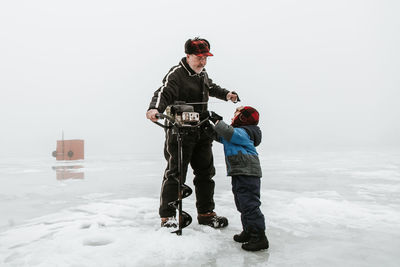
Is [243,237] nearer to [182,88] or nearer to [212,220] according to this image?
[212,220]

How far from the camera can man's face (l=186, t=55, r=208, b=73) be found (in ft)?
8.48

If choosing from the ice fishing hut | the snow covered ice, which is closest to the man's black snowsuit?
the snow covered ice

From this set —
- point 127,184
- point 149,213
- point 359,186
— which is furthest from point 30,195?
point 359,186

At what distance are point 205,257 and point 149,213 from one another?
4.36 ft

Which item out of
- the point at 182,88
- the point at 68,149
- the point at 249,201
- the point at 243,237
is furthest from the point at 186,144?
the point at 68,149

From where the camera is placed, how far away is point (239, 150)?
2199 mm

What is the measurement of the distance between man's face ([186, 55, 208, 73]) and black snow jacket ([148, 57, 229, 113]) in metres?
0.04

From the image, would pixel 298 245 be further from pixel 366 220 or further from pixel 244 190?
pixel 366 220

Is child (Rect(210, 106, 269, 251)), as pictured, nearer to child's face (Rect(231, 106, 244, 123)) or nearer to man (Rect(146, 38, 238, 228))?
child's face (Rect(231, 106, 244, 123))

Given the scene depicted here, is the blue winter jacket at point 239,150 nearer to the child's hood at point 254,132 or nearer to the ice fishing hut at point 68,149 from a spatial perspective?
the child's hood at point 254,132

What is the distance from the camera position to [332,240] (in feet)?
7.31

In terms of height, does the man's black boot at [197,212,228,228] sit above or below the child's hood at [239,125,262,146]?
below

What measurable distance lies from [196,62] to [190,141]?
2.29 ft

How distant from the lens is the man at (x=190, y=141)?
8.31 ft
